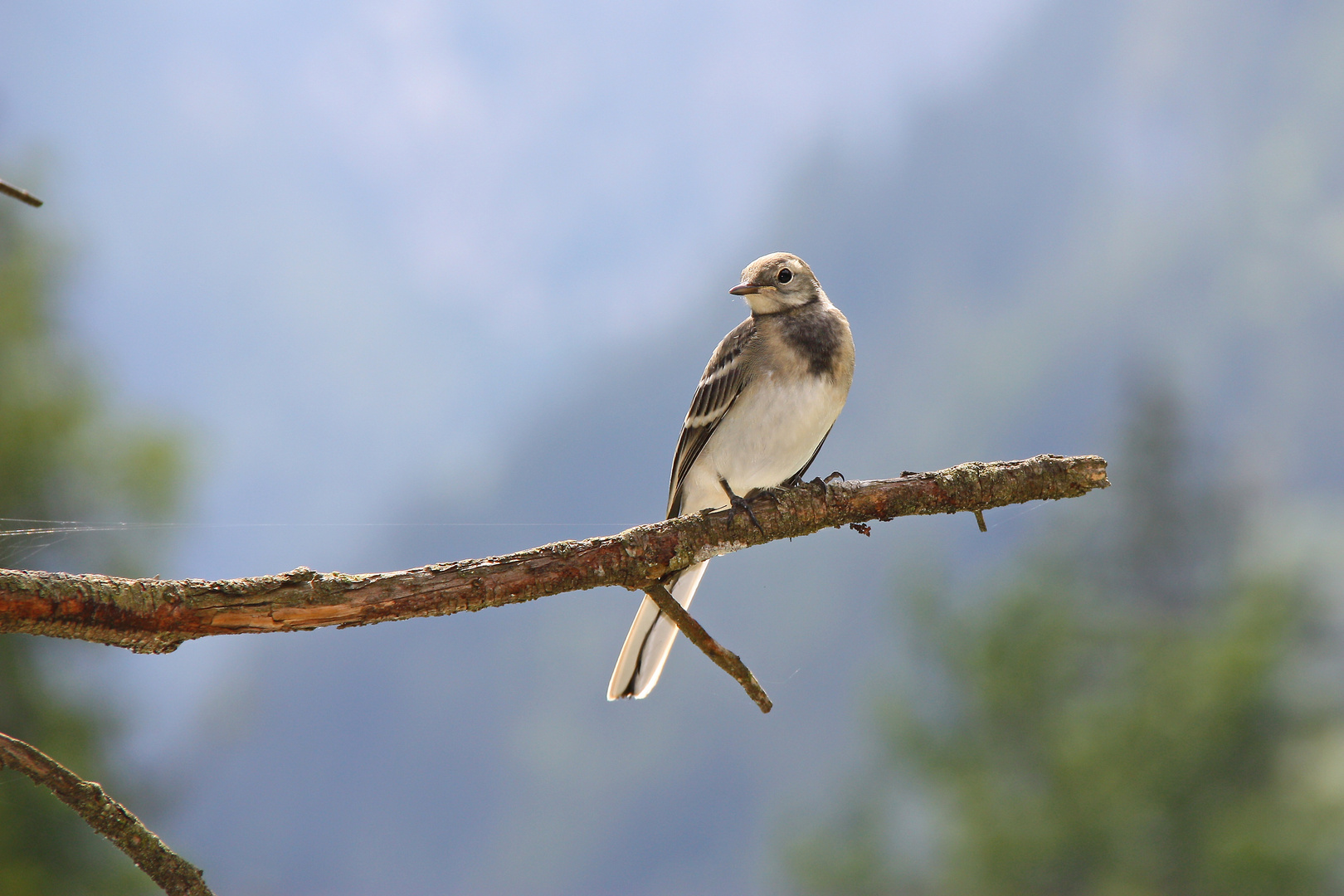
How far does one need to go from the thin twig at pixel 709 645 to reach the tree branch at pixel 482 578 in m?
0.07

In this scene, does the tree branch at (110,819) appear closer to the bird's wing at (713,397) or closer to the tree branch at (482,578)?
Result: the tree branch at (482,578)

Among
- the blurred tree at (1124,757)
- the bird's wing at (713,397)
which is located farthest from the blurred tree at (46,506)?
the blurred tree at (1124,757)

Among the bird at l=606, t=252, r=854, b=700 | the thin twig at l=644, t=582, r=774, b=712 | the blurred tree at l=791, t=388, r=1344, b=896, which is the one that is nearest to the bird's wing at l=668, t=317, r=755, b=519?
the bird at l=606, t=252, r=854, b=700

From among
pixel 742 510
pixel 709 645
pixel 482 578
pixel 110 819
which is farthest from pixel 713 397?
pixel 110 819

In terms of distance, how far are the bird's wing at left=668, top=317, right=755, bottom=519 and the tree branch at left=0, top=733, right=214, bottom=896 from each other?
176 cm

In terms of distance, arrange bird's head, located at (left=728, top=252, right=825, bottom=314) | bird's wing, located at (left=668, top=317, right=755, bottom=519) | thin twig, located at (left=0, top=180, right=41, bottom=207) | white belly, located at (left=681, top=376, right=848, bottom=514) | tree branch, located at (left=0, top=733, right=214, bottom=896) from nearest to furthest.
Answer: thin twig, located at (left=0, top=180, right=41, bottom=207) → tree branch, located at (left=0, top=733, right=214, bottom=896) → white belly, located at (left=681, top=376, right=848, bottom=514) → bird's wing, located at (left=668, top=317, right=755, bottom=519) → bird's head, located at (left=728, top=252, right=825, bottom=314)

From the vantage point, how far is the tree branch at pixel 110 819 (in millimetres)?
1295

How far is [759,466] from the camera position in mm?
2666

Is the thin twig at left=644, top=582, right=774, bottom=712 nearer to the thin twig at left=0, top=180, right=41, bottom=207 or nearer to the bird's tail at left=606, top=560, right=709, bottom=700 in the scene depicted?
the bird's tail at left=606, top=560, right=709, bottom=700

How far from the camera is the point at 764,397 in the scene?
2609 mm

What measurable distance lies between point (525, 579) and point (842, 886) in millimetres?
8840

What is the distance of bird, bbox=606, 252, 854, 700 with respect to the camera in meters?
2.60

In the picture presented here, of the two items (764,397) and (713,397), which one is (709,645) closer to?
(764,397)

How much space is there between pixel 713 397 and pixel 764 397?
21cm
